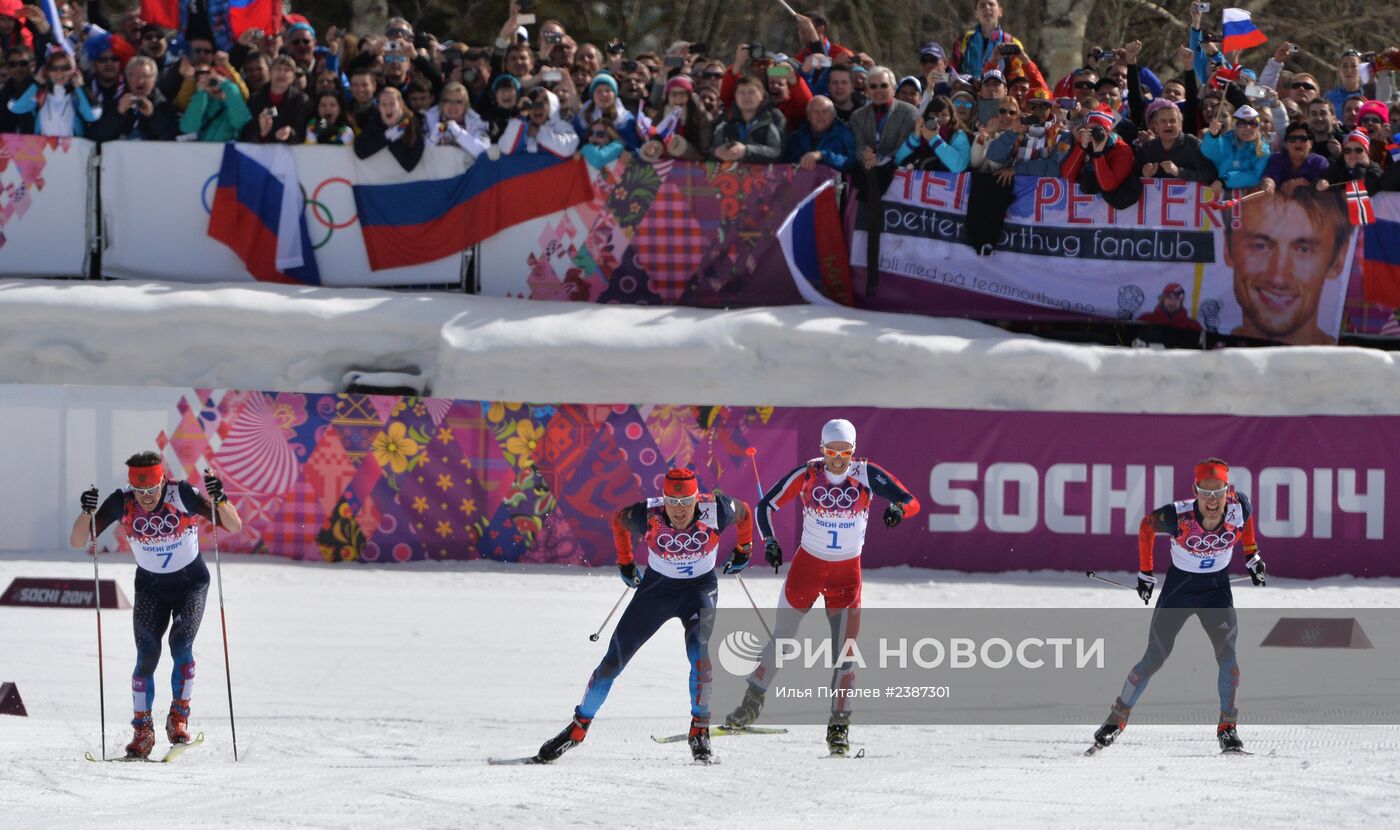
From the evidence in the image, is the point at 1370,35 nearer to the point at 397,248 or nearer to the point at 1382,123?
the point at 1382,123

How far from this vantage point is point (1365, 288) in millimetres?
14461

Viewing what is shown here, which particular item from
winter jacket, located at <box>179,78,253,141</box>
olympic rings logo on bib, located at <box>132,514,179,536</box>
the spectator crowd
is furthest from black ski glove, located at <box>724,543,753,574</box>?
winter jacket, located at <box>179,78,253,141</box>

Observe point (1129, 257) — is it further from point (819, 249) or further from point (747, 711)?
point (747, 711)

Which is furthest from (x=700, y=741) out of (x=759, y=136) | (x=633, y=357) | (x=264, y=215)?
(x=264, y=215)

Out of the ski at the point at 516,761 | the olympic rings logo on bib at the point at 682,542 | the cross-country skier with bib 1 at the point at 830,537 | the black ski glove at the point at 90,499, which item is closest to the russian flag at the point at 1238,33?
the cross-country skier with bib 1 at the point at 830,537

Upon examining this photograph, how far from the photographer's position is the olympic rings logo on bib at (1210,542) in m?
9.70

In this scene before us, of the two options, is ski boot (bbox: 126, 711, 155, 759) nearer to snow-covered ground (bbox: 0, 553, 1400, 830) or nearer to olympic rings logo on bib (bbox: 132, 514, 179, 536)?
snow-covered ground (bbox: 0, 553, 1400, 830)

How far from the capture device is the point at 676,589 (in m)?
9.34

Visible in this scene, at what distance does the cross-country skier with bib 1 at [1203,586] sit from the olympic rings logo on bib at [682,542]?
244cm

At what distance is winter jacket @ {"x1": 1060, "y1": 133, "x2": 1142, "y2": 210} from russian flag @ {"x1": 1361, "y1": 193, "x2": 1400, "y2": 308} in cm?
188

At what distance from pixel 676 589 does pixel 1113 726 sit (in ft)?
8.41

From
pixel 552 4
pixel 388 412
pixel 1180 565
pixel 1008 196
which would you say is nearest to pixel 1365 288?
pixel 1008 196

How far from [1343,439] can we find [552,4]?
12.8 meters

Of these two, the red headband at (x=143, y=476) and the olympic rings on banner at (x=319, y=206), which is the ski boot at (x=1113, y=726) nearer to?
the red headband at (x=143, y=476)
